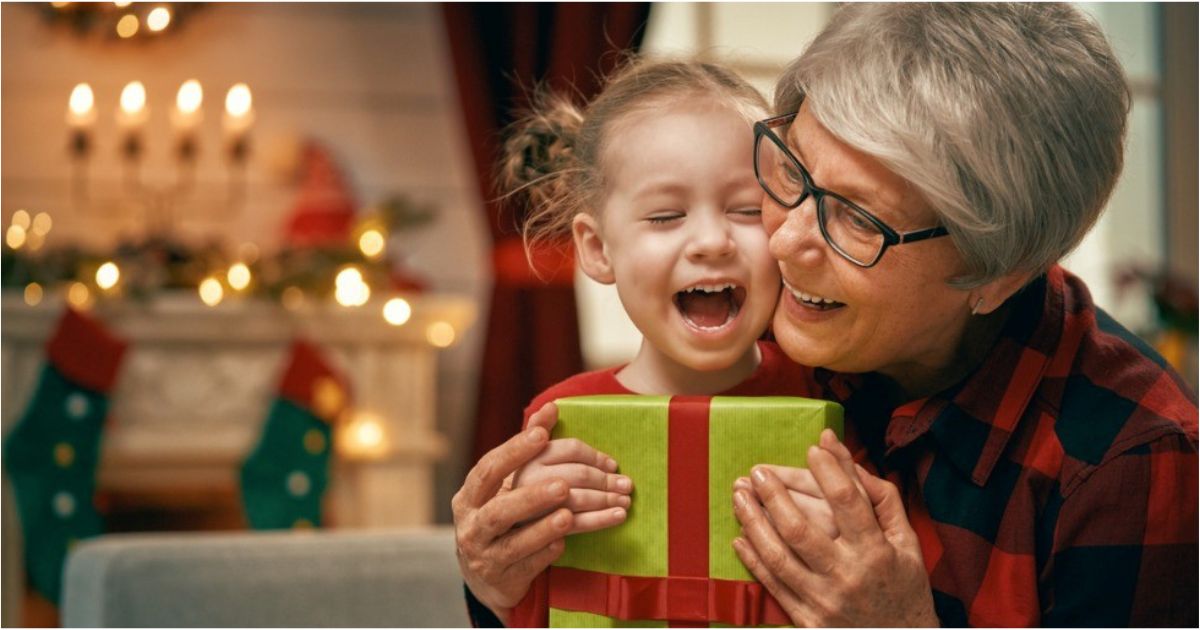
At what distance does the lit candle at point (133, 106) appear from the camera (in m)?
3.19

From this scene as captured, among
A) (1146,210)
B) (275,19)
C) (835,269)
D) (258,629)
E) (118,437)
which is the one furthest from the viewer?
(1146,210)

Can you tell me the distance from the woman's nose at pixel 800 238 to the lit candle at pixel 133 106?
98.0 inches

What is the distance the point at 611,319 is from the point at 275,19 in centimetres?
128

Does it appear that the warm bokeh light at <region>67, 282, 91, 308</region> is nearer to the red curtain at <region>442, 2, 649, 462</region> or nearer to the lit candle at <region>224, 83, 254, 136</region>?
the lit candle at <region>224, 83, 254, 136</region>

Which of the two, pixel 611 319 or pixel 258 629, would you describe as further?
pixel 611 319

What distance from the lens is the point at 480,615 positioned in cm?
127

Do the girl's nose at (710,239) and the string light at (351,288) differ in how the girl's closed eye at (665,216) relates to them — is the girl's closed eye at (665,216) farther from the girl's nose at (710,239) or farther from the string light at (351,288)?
the string light at (351,288)

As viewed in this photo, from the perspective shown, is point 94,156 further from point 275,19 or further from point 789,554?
point 789,554

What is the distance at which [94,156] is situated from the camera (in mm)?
3443

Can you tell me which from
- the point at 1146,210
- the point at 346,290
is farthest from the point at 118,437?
the point at 1146,210

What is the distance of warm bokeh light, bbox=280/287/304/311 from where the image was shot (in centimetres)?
308

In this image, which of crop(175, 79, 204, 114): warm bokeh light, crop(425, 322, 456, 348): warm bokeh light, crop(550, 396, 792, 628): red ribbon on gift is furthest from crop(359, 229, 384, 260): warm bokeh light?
crop(550, 396, 792, 628): red ribbon on gift

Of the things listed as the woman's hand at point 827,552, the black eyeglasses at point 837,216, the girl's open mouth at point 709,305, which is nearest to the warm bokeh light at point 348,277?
the girl's open mouth at point 709,305

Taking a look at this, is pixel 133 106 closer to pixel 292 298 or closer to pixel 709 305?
pixel 292 298
